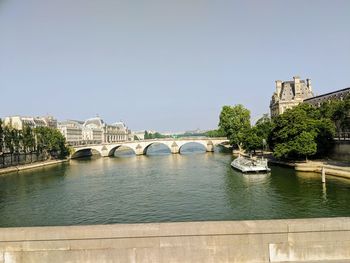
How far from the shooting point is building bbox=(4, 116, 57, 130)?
13588cm

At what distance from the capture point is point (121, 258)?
876 centimetres

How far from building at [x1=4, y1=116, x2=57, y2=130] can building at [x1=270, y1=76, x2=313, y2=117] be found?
93634mm

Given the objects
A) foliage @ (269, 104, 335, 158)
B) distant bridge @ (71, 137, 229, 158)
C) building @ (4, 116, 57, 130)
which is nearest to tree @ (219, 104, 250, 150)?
distant bridge @ (71, 137, 229, 158)

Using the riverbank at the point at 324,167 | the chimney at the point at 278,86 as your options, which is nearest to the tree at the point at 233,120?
the chimney at the point at 278,86

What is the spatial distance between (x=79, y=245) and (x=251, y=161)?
4668 centimetres

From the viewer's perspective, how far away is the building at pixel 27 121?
446 ft

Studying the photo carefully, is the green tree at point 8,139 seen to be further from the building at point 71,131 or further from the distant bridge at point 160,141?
the building at point 71,131

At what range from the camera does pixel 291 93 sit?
398 feet

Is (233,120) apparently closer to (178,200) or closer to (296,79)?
(296,79)

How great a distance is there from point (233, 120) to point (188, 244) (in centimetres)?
9205

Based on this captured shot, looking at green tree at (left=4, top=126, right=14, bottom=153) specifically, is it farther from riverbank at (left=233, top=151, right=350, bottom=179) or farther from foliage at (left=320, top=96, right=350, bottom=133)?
foliage at (left=320, top=96, right=350, bottom=133)

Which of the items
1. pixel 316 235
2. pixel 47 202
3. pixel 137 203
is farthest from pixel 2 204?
Result: pixel 316 235

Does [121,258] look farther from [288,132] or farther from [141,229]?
[288,132]

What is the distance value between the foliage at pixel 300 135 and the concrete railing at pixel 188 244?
43.1 meters
